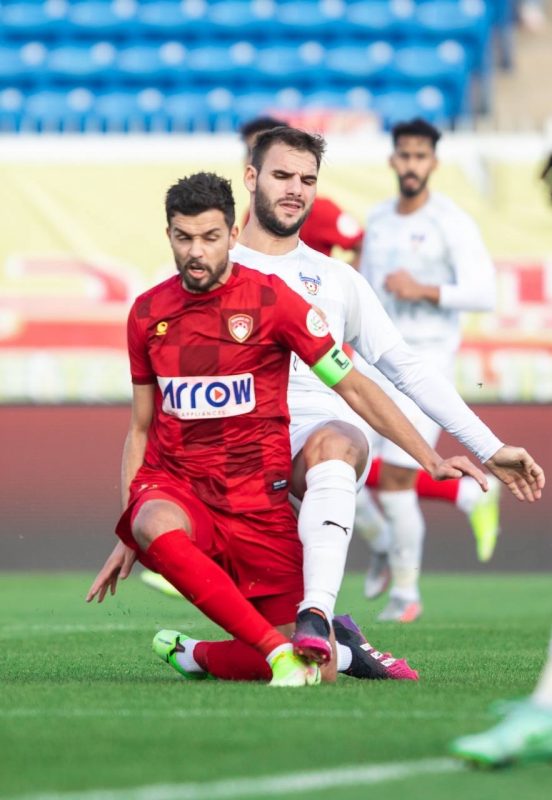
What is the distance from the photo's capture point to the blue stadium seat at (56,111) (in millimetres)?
14320

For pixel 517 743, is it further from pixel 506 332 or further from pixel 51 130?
pixel 51 130

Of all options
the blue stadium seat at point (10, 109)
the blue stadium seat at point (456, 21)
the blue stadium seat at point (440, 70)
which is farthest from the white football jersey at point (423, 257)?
the blue stadium seat at point (456, 21)

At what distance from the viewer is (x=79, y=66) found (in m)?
15.1

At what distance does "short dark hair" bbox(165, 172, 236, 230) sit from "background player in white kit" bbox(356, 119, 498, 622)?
11.0 ft

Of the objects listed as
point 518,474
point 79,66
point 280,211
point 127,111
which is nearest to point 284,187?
point 280,211

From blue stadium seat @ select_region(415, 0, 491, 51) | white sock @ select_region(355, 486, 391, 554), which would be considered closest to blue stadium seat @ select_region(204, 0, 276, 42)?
blue stadium seat @ select_region(415, 0, 491, 51)

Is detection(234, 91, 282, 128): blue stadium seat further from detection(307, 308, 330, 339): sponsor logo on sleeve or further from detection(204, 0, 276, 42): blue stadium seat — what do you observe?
detection(307, 308, 330, 339): sponsor logo on sleeve

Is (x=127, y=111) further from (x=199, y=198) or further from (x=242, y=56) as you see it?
(x=199, y=198)

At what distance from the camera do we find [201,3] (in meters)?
15.4

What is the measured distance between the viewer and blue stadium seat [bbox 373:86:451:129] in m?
14.3

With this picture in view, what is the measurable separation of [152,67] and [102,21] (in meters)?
0.81

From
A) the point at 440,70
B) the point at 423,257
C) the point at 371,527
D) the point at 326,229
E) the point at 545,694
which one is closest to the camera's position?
the point at 545,694

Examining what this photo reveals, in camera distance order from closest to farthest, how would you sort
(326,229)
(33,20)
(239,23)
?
(326,229), (239,23), (33,20)

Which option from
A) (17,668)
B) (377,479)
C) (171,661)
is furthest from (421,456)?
(377,479)
